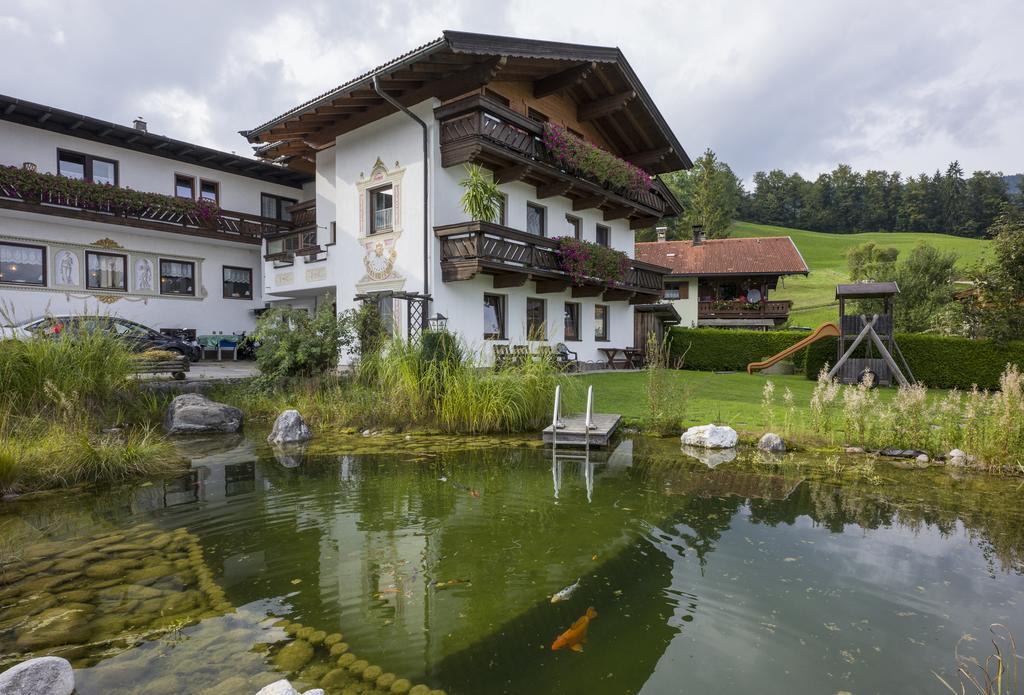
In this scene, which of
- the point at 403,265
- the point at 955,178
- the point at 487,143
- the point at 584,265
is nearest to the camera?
the point at 487,143

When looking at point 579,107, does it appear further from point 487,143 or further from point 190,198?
point 190,198

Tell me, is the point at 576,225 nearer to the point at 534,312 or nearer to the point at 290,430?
the point at 534,312

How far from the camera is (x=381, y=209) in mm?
16562

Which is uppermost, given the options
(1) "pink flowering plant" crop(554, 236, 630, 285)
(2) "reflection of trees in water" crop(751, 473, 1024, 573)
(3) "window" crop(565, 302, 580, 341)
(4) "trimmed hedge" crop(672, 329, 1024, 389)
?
(1) "pink flowering plant" crop(554, 236, 630, 285)

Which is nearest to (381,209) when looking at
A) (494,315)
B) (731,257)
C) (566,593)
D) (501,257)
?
(501,257)

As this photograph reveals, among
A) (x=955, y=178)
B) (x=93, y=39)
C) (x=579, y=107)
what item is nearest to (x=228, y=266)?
(x=93, y=39)

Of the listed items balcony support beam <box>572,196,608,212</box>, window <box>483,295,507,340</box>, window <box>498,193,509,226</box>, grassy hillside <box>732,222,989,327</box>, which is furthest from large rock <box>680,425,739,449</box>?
grassy hillside <box>732,222,989,327</box>

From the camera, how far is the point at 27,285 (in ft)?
58.4

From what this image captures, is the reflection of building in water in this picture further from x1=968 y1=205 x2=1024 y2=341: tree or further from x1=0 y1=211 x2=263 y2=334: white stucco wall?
x1=0 y1=211 x2=263 y2=334: white stucco wall

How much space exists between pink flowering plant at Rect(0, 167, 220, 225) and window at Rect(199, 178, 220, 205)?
4.45 feet

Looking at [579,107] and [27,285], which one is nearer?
[27,285]

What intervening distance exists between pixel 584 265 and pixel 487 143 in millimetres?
5065

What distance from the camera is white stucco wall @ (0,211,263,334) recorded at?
17844 mm

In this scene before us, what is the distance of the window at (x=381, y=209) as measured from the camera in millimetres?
16172
